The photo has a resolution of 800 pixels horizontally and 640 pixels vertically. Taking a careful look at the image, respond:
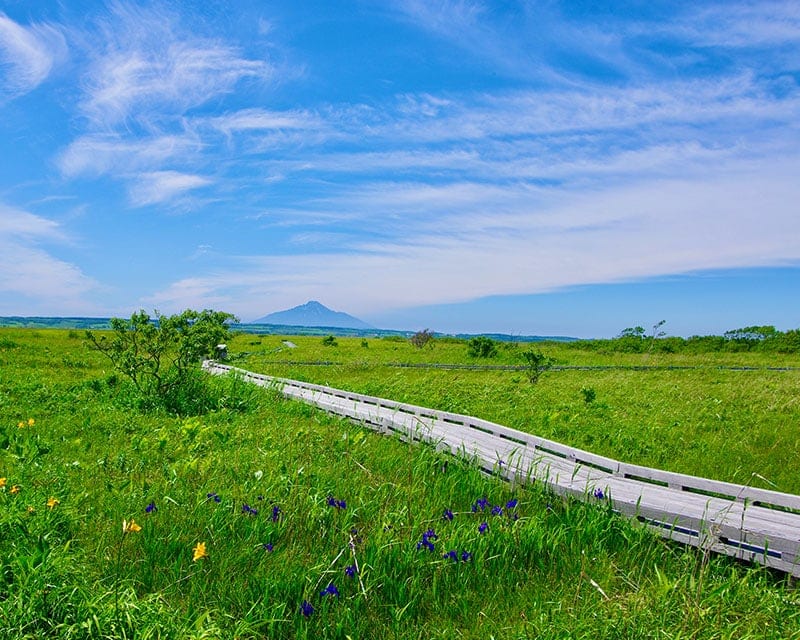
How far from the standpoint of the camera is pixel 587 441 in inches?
371

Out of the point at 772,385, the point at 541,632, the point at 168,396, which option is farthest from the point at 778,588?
the point at 772,385

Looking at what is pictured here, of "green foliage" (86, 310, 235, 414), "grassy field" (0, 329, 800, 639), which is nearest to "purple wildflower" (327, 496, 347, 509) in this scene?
"grassy field" (0, 329, 800, 639)

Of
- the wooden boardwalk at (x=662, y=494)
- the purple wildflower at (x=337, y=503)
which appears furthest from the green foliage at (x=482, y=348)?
the purple wildflower at (x=337, y=503)

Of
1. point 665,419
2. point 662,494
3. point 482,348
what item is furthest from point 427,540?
point 482,348

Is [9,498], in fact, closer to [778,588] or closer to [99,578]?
[99,578]

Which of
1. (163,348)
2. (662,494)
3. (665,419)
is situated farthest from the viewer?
(163,348)

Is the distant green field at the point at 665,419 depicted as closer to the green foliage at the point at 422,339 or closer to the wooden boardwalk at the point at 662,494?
the wooden boardwalk at the point at 662,494

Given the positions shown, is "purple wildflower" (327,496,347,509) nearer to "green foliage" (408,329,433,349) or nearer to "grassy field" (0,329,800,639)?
"grassy field" (0,329,800,639)

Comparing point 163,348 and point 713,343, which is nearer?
point 163,348

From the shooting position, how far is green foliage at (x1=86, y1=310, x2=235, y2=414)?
11867mm

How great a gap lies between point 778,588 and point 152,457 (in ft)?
22.5

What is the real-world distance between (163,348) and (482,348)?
28618 mm

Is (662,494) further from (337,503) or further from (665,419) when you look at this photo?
(665,419)

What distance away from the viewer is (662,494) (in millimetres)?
5660
